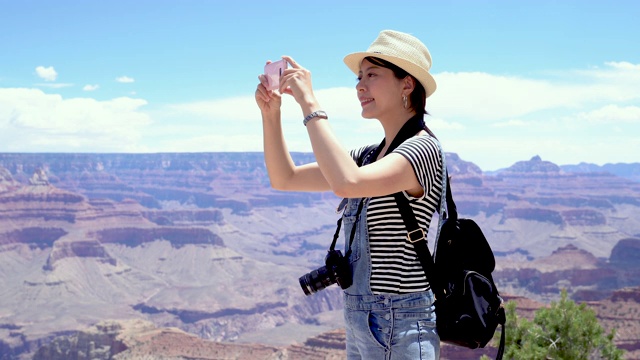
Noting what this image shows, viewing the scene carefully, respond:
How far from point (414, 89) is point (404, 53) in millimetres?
221

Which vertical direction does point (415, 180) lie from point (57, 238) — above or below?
above

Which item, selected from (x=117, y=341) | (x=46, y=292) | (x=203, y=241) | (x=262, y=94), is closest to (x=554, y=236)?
(x=203, y=241)

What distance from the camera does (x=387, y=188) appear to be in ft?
9.90

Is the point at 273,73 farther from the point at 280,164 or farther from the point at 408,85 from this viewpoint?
the point at 408,85

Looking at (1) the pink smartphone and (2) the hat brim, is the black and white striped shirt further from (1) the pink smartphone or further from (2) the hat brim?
(1) the pink smartphone

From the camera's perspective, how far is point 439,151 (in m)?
3.21

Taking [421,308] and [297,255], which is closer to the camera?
[421,308]

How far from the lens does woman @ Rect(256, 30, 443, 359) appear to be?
3.02 m

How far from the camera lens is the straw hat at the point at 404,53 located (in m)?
3.30

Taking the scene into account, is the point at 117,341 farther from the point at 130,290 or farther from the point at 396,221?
the point at 130,290

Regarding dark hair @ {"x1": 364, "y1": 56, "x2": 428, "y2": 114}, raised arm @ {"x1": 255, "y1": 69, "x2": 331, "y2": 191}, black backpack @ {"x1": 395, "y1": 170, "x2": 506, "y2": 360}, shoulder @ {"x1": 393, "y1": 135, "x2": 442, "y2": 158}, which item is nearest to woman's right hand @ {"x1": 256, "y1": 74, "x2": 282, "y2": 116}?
raised arm @ {"x1": 255, "y1": 69, "x2": 331, "y2": 191}

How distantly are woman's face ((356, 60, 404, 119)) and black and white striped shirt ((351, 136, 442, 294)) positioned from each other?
29 cm

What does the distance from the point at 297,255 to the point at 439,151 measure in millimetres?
197503

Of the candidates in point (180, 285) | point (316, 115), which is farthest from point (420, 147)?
point (180, 285)
